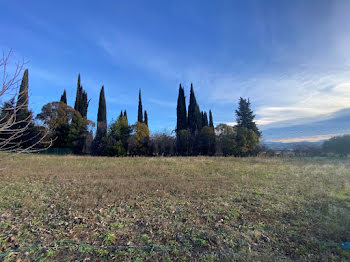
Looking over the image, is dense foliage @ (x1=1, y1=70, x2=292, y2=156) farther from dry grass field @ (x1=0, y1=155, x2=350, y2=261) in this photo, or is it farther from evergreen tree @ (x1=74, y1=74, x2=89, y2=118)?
dry grass field @ (x1=0, y1=155, x2=350, y2=261)

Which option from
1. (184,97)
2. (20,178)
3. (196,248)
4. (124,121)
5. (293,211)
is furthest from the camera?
(184,97)

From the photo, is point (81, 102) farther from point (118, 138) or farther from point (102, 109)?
point (118, 138)

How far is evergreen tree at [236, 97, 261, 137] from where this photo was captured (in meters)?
31.4

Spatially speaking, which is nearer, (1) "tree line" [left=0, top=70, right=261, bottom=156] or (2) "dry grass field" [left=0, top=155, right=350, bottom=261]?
(2) "dry grass field" [left=0, top=155, right=350, bottom=261]

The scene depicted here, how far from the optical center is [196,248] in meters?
2.72

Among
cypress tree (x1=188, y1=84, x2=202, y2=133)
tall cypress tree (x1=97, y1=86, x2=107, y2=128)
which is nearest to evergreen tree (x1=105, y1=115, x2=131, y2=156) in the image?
tall cypress tree (x1=97, y1=86, x2=107, y2=128)

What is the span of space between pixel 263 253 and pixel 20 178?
29.6ft

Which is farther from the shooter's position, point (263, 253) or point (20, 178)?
point (20, 178)

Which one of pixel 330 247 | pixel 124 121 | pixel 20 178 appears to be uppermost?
pixel 124 121

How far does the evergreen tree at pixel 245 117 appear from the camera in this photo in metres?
31.4

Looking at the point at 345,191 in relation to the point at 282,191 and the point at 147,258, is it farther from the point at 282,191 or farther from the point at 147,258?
the point at 147,258

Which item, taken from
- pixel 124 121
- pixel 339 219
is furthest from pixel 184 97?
pixel 339 219

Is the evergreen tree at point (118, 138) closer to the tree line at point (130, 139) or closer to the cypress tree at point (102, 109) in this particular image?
the tree line at point (130, 139)

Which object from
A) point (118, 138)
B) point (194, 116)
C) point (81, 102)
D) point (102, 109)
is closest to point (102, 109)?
point (102, 109)
